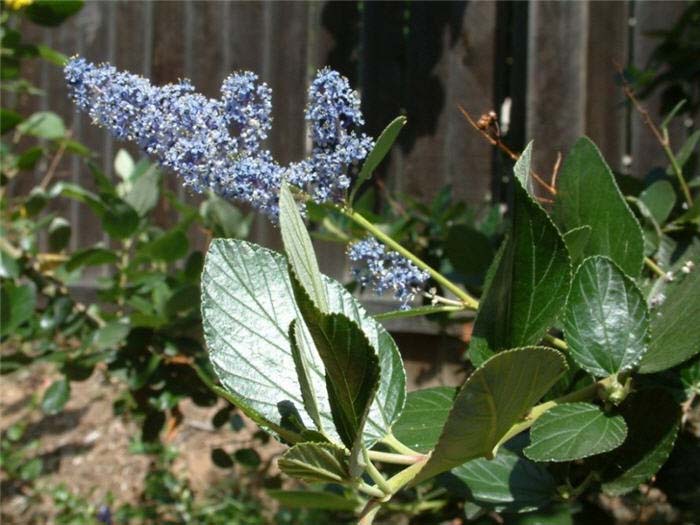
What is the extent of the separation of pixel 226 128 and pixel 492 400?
31 cm

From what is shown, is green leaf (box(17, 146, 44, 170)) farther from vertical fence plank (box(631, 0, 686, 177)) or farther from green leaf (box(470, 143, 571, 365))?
vertical fence plank (box(631, 0, 686, 177))

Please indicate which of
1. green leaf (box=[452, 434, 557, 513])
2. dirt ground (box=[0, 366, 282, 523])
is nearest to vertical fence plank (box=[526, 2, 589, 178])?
dirt ground (box=[0, 366, 282, 523])

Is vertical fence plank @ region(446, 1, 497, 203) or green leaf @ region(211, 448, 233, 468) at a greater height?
vertical fence plank @ region(446, 1, 497, 203)

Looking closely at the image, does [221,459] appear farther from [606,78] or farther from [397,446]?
[606,78]

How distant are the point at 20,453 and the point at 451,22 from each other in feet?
7.76

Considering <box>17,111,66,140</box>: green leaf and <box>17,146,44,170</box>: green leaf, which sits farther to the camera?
<box>17,111,66,140</box>: green leaf

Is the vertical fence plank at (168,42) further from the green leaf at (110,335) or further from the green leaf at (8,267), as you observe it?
the green leaf at (110,335)

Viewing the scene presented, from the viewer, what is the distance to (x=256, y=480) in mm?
3289

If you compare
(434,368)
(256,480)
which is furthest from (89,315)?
(256,480)

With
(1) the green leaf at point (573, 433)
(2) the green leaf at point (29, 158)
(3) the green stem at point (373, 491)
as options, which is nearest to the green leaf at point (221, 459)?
(2) the green leaf at point (29, 158)

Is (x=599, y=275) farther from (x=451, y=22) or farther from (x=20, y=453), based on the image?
(x=20, y=453)

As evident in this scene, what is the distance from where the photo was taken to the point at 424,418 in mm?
768

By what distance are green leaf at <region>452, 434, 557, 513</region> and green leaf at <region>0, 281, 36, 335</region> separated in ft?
3.69

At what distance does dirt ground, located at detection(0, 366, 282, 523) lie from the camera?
11.2 ft
